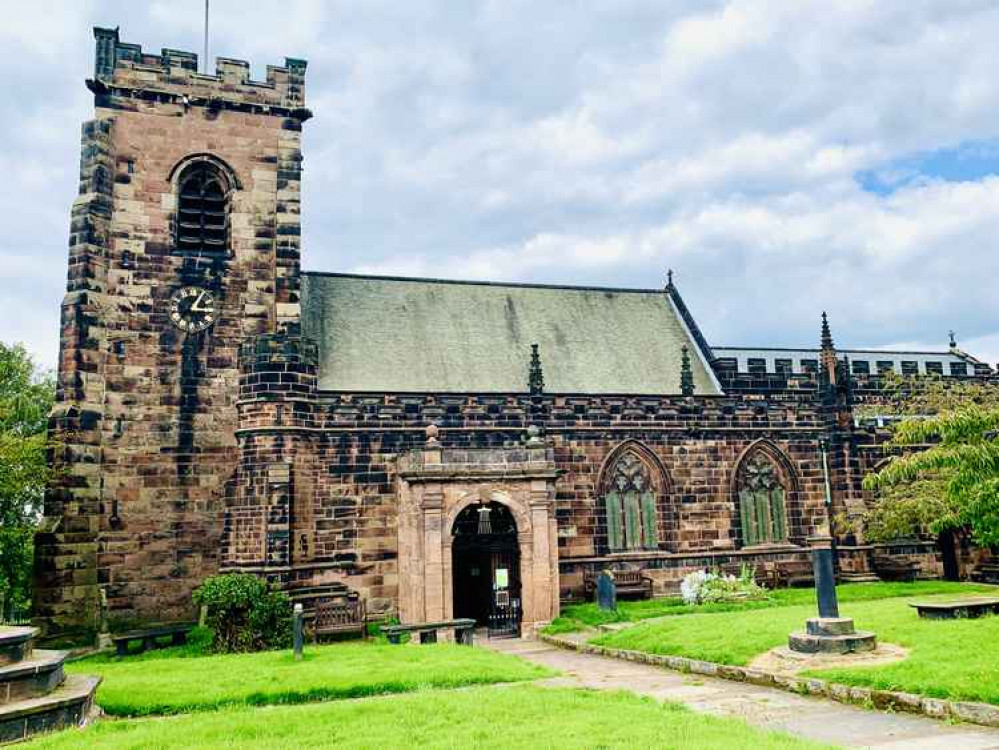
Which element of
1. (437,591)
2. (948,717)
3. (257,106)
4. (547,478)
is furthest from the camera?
(257,106)

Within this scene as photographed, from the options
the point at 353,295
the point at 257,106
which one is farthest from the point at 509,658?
the point at 257,106

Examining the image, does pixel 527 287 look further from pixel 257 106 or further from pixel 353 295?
pixel 257 106

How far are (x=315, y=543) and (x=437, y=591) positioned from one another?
4431 millimetres

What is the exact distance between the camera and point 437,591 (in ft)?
76.5

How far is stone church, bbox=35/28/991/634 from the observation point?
24.4m

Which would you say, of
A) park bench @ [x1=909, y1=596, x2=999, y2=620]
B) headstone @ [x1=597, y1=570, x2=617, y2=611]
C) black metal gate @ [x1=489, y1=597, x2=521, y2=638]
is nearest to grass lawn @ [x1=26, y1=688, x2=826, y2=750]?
park bench @ [x1=909, y1=596, x2=999, y2=620]

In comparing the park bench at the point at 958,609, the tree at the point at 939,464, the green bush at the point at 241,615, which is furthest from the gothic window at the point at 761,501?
the green bush at the point at 241,615

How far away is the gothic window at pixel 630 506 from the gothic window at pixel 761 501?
141 inches

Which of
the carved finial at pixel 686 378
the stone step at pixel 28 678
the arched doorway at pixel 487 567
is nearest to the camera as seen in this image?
the stone step at pixel 28 678

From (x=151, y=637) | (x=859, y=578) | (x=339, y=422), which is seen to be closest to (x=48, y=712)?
(x=151, y=637)

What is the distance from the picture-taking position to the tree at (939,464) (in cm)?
1507

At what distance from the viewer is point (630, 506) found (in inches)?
1157

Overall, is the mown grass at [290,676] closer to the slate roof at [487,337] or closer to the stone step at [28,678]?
the stone step at [28,678]

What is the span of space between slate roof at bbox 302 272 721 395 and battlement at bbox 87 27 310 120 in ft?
21.5
